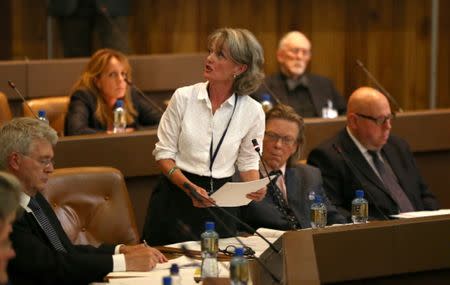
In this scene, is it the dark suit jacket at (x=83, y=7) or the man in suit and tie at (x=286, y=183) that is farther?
the dark suit jacket at (x=83, y=7)

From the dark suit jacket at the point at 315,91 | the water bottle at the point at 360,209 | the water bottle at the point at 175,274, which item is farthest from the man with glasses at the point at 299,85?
the water bottle at the point at 175,274

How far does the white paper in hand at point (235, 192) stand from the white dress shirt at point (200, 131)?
0.30 m

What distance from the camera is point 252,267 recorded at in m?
3.67

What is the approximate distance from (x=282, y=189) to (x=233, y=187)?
907 millimetres

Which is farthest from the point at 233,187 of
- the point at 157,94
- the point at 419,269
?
the point at 157,94

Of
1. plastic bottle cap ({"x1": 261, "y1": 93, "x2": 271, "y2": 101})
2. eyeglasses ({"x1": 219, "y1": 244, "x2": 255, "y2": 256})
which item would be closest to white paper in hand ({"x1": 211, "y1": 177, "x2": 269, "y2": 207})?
eyeglasses ({"x1": 219, "y1": 244, "x2": 255, "y2": 256})

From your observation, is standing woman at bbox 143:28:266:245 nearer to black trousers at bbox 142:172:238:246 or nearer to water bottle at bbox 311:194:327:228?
black trousers at bbox 142:172:238:246

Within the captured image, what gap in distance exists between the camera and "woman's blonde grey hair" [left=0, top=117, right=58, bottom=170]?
12.0 ft

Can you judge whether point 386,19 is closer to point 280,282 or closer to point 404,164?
point 404,164

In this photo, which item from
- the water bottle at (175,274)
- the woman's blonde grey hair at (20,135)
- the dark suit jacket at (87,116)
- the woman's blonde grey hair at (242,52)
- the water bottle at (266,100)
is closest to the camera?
the water bottle at (175,274)

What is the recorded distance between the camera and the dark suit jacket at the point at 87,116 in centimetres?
643

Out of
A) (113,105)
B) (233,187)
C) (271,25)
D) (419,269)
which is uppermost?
(271,25)

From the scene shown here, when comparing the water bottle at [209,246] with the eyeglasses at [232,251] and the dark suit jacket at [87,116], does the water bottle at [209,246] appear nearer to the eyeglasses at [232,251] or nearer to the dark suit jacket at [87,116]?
the eyeglasses at [232,251]

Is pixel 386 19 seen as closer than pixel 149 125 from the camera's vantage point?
No
